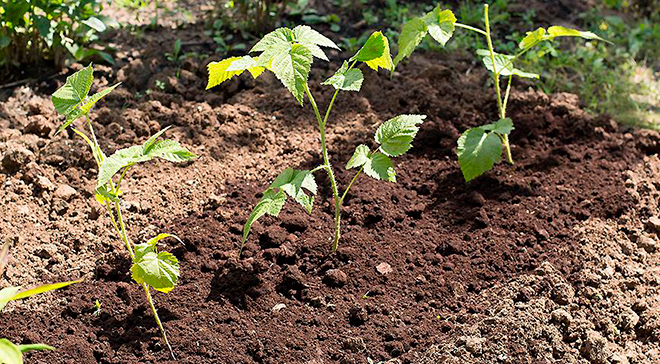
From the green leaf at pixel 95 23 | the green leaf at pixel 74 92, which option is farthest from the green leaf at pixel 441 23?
the green leaf at pixel 95 23

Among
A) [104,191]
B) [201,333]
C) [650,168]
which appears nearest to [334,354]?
[201,333]

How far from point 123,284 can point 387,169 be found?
110 centimetres

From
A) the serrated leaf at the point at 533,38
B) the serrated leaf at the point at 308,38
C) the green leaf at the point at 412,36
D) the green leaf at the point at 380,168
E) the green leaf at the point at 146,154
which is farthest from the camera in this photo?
the serrated leaf at the point at 533,38

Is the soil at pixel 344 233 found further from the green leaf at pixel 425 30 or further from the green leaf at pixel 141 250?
the green leaf at pixel 425 30

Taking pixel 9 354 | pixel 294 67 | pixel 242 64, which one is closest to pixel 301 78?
pixel 294 67

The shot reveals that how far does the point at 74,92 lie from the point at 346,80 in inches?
38.0

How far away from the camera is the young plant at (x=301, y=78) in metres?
2.75

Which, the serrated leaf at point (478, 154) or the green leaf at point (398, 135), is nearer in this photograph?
the green leaf at point (398, 135)

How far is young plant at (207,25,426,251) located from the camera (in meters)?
2.75

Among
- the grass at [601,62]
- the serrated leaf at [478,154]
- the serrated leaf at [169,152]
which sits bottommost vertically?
the grass at [601,62]

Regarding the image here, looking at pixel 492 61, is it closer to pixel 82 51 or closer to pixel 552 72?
pixel 552 72

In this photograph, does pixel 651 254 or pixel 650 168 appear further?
pixel 650 168

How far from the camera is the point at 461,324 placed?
302cm

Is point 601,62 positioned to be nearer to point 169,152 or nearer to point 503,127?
point 503,127
